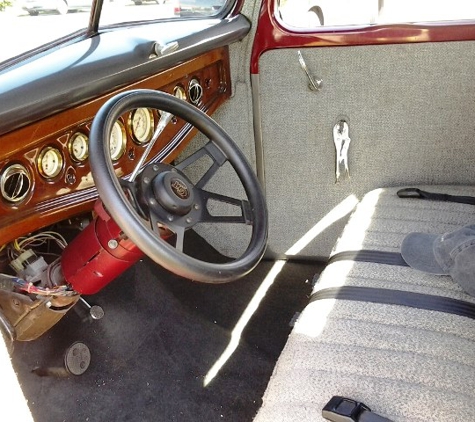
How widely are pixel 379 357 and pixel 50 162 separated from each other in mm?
808

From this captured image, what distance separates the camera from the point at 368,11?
1937 millimetres

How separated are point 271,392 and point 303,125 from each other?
1.14 m

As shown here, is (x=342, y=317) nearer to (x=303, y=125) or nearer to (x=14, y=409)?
(x=14, y=409)

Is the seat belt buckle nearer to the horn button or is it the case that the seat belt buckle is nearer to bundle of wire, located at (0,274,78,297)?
the horn button

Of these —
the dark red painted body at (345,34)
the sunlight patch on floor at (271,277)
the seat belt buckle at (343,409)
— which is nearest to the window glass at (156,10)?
the dark red painted body at (345,34)

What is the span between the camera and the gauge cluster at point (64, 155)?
1.19 meters

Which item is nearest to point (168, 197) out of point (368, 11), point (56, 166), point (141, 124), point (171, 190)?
point (171, 190)

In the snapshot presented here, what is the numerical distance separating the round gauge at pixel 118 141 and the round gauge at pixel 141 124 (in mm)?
43

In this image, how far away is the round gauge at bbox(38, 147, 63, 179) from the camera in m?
1.27

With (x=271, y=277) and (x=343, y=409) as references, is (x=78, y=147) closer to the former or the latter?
(x=343, y=409)

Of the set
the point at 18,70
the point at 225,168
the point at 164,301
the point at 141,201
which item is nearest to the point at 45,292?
A: the point at 141,201

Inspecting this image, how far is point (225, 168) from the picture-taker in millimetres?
2213

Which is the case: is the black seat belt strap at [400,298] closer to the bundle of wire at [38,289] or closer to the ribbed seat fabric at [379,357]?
the ribbed seat fabric at [379,357]

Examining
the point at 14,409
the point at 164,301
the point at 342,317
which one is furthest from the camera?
the point at 164,301
